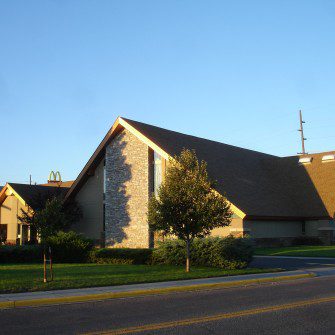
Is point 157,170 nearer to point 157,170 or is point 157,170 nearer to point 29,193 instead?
point 157,170

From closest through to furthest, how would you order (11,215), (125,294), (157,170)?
(125,294), (157,170), (11,215)

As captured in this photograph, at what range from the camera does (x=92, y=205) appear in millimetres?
40719

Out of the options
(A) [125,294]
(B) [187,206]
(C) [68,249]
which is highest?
(B) [187,206]

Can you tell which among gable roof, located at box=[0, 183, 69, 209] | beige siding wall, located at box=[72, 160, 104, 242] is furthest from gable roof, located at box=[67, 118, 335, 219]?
gable roof, located at box=[0, 183, 69, 209]

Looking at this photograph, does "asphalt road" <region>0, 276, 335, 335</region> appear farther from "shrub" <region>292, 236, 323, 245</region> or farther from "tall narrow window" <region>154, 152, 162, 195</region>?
"shrub" <region>292, 236, 323, 245</region>

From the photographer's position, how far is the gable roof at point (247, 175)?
36.0 metres

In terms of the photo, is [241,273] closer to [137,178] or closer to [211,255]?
[211,255]

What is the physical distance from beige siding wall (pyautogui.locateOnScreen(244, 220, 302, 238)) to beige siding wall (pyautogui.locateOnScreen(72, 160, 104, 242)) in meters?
12.3

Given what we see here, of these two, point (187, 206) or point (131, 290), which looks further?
point (187, 206)

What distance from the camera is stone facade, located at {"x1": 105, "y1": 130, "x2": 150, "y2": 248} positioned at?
1457 inches

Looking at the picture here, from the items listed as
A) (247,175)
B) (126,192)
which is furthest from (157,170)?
(247,175)

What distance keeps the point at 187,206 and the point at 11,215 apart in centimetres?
2623

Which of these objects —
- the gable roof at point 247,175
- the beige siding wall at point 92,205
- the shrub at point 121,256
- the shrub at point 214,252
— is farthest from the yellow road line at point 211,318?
the beige siding wall at point 92,205

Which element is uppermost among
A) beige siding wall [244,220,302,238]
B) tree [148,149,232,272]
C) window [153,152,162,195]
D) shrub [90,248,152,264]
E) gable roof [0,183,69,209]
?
window [153,152,162,195]
